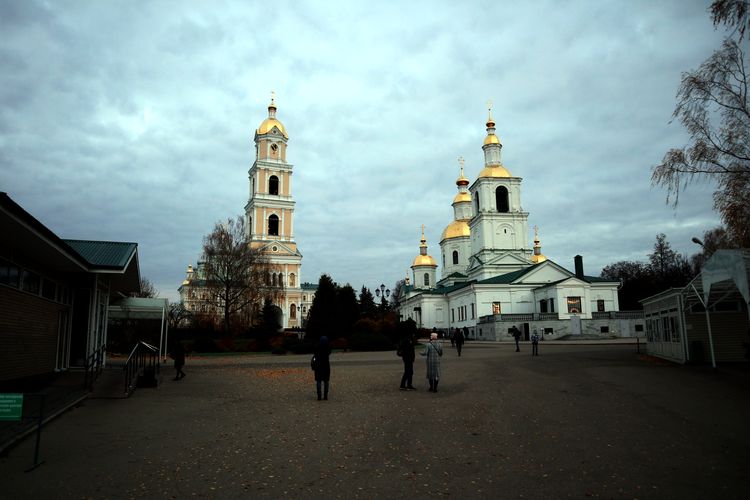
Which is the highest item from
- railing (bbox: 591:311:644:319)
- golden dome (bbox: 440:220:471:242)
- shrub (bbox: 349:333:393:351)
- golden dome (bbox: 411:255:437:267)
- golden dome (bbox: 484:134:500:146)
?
golden dome (bbox: 484:134:500:146)

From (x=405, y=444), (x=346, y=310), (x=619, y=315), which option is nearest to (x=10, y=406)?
(x=405, y=444)

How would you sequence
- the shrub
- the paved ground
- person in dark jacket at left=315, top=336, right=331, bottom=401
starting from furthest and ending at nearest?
1. the shrub
2. person in dark jacket at left=315, top=336, right=331, bottom=401
3. the paved ground

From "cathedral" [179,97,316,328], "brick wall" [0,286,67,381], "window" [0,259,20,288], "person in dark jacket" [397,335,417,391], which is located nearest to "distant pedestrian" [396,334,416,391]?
"person in dark jacket" [397,335,417,391]

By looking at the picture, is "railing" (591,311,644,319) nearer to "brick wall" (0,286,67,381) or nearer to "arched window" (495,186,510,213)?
"arched window" (495,186,510,213)

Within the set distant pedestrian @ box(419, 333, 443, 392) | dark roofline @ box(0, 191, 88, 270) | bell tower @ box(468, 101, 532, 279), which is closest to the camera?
dark roofline @ box(0, 191, 88, 270)

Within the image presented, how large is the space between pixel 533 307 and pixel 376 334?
89.6 ft

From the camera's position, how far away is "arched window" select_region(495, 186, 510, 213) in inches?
2783

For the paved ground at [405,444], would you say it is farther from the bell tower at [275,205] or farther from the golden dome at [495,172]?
the bell tower at [275,205]

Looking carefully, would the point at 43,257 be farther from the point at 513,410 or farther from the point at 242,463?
the point at 513,410

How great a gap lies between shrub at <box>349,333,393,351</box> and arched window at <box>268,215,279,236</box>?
43904 millimetres

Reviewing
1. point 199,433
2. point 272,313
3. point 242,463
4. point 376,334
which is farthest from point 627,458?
point 272,313

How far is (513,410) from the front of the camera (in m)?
11.1

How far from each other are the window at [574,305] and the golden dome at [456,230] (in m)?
30.3

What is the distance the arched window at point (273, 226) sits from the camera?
79.3m
